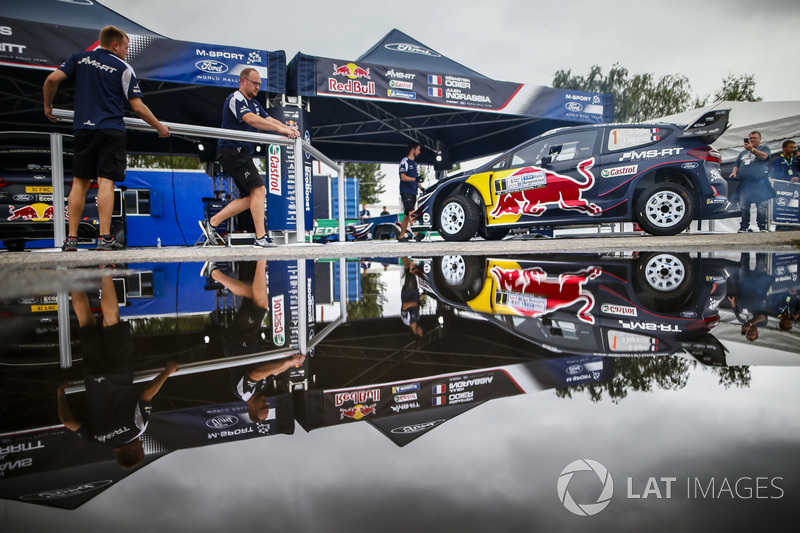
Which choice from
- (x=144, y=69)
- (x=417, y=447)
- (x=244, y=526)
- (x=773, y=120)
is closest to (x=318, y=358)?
(x=417, y=447)

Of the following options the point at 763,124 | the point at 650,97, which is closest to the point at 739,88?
the point at 650,97

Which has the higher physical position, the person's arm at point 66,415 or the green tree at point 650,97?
the green tree at point 650,97

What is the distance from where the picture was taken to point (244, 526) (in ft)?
1.11

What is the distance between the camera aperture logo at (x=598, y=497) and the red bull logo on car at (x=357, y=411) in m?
0.27

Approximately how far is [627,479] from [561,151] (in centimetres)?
601

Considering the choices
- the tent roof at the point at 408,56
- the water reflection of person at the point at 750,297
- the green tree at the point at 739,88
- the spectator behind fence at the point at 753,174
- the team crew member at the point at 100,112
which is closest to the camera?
the water reflection of person at the point at 750,297

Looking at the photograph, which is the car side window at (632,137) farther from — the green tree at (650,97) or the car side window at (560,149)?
the green tree at (650,97)

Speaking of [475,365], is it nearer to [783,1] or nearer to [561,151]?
[561,151]

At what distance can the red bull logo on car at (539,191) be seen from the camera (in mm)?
5660

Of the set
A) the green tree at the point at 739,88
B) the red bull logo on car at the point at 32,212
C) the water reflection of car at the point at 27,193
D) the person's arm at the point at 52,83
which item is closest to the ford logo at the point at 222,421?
the person's arm at the point at 52,83

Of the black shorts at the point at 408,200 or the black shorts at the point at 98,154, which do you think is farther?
the black shorts at the point at 408,200

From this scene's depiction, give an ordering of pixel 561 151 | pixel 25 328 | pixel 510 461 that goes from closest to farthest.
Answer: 1. pixel 510 461
2. pixel 25 328
3. pixel 561 151

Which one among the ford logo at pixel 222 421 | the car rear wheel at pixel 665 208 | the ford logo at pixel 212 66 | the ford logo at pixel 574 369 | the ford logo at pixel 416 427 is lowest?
the ford logo at pixel 416 427

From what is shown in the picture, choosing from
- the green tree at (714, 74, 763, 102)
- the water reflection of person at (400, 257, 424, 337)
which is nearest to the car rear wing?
the water reflection of person at (400, 257, 424, 337)
